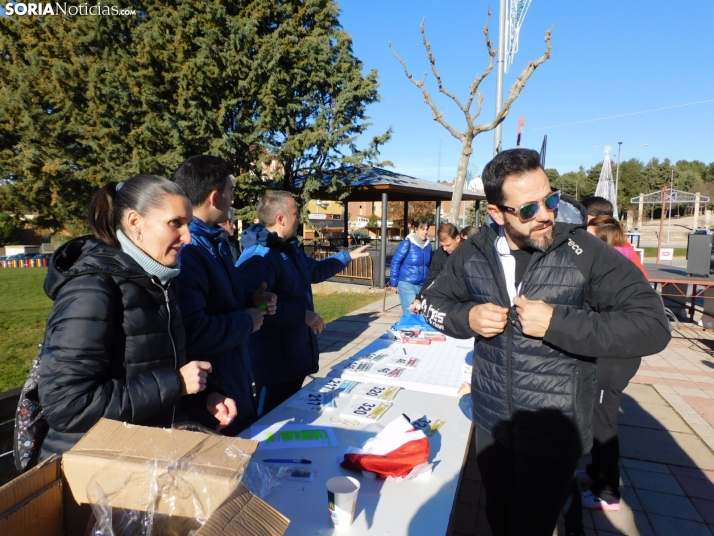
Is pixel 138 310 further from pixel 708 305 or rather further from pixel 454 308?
pixel 708 305

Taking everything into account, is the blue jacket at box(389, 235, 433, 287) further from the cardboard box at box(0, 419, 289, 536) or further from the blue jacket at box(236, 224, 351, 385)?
the cardboard box at box(0, 419, 289, 536)

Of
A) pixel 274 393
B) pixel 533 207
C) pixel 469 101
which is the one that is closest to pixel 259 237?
pixel 274 393

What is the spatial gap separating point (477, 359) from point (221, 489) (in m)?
1.22

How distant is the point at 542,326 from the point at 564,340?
8 cm

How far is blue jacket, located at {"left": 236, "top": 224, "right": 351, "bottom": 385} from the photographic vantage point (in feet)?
8.96

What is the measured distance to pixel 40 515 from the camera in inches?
40.2

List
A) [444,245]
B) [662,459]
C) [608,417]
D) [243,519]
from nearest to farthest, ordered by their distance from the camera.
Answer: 1. [243,519]
2. [608,417]
3. [662,459]
4. [444,245]

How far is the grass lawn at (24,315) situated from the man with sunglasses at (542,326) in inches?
219

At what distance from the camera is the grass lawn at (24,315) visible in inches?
234

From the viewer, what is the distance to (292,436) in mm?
2000

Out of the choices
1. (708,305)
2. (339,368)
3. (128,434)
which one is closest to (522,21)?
(708,305)

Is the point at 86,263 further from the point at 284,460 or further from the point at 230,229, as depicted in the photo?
the point at 230,229

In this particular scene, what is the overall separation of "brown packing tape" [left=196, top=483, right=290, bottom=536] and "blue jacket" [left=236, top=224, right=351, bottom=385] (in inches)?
67.2

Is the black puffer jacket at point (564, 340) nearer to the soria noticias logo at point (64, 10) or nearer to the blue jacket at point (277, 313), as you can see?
the blue jacket at point (277, 313)
